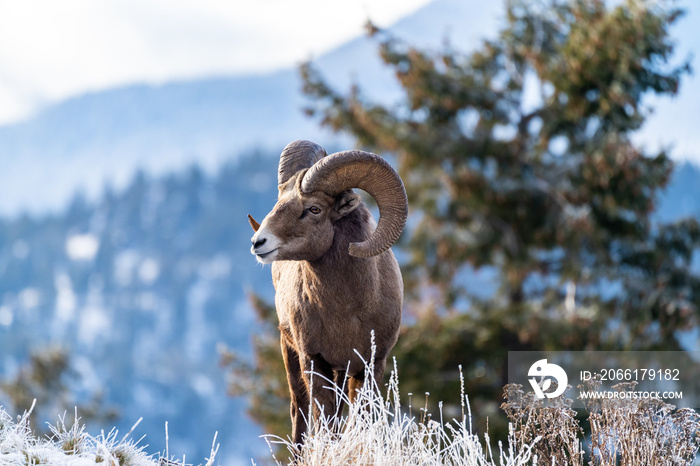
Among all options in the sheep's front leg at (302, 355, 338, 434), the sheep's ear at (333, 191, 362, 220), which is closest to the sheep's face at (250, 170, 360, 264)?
the sheep's ear at (333, 191, 362, 220)

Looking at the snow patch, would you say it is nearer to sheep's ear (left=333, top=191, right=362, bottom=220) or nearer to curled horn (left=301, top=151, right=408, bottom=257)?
sheep's ear (left=333, top=191, right=362, bottom=220)

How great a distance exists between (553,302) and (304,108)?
369 inches

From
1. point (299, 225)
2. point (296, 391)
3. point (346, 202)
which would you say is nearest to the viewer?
point (299, 225)

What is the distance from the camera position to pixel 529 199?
2248cm

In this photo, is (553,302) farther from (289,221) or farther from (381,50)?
(289,221)

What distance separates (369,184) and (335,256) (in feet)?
1.75

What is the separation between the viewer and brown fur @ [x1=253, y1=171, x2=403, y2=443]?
5.45 meters

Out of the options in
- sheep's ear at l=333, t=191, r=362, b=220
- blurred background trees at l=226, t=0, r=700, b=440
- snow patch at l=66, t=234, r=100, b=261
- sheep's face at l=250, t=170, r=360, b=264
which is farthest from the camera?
snow patch at l=66, t=234, r=100, b=261

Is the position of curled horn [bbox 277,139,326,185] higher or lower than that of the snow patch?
lower

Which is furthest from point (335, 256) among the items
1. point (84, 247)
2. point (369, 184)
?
point (84, 247)

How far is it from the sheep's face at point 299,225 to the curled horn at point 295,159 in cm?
15

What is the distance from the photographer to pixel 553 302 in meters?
23.5

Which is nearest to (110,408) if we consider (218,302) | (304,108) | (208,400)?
(304,108)

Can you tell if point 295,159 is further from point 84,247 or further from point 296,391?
point 84,247
